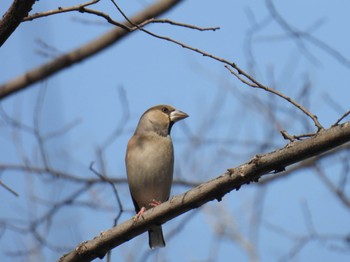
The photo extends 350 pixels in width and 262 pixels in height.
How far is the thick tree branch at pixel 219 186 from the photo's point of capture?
2925 millimetres

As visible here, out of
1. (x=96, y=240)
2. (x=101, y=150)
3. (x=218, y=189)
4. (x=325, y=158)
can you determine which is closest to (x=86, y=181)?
(x=101, y=150)

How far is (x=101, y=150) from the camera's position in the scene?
6.25 metres

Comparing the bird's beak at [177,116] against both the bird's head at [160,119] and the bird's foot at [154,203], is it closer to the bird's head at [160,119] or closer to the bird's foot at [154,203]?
the bird's head at [160,119]

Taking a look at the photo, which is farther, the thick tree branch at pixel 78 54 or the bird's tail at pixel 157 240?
the thick tree branch at pixel 78 54

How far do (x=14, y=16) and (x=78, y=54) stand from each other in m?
3.59

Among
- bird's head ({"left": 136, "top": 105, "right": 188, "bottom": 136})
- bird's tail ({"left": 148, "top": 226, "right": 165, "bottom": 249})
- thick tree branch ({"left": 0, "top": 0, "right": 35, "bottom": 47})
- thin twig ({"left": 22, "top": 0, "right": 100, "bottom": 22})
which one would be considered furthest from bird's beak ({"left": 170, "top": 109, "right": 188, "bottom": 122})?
thick tree branch ({"left": 0, "top": 0, "right": 35, "bottom": 47})

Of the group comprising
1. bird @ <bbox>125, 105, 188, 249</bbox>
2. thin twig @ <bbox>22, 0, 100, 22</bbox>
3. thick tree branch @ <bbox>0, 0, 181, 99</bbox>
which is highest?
thick tree branch @ <bbox>0, 0, 181, 99</bbox>

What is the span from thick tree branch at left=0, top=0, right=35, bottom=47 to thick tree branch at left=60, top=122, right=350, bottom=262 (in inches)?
42.8

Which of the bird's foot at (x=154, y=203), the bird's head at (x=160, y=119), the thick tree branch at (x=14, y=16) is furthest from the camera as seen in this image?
the bird's head at (x=160, y=119)

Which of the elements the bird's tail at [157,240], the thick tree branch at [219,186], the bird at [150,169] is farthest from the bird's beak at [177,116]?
the thick tree branch at [219,186]

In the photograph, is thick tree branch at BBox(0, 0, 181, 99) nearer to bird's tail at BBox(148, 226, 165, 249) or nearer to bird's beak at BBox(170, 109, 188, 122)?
bird's beak at BBox(170, 109, 188, 122)

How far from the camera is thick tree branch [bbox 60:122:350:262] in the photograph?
2.92 m

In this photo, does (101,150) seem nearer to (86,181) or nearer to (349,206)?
(86,181)

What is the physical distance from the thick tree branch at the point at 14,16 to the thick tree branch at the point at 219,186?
109 cm
